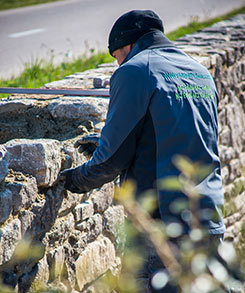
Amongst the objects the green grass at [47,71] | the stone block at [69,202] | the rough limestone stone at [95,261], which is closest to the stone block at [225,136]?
the green grass at [47,71]

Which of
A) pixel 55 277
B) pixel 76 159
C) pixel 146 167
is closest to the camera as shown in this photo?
pixel 146 167

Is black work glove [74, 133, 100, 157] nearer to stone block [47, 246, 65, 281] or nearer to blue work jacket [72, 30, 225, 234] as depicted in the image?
blue work jacket [72, 30, 225, 234]

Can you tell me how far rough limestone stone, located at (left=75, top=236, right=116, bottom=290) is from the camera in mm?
2888

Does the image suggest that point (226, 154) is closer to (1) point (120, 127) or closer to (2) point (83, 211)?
(2) point (83, 211)

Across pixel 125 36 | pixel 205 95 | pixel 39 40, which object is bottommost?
pixel 39 40

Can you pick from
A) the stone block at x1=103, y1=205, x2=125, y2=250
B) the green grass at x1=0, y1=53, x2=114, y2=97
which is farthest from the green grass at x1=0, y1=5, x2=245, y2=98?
the stone block at x1=103, y1=205, x2=125, y2=250

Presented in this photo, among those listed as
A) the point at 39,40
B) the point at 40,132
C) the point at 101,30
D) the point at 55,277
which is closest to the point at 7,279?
the point at 55,277

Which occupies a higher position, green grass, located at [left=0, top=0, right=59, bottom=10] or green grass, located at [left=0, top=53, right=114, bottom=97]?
green grass, located at [left=0, top=53, right=114, bottom=97]

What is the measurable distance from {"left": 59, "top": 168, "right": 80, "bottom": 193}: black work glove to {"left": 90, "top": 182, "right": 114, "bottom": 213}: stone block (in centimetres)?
43

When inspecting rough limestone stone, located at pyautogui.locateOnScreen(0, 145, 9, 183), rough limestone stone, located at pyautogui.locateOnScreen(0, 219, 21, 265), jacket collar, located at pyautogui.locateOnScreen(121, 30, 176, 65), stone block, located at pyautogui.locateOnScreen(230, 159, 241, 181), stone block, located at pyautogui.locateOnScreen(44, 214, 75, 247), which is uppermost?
jacket collar, located at pyautogui.locateOnScreen(121, 30, 176, 65)

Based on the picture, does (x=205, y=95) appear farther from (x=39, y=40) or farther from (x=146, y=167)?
(x=39, y=40)

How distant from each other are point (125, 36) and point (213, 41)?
3.50m

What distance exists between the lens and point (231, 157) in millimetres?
5672

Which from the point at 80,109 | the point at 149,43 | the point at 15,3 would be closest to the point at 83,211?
the point at 80,109
